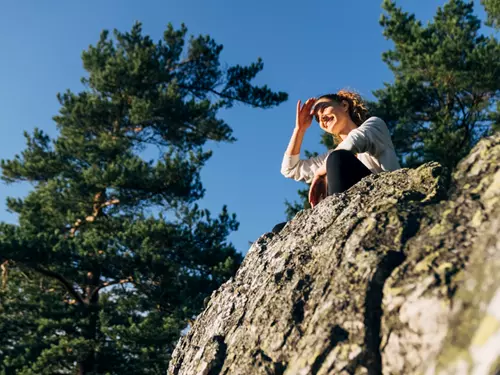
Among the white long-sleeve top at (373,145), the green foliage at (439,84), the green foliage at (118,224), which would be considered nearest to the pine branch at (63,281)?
the green foliage at (118,224)

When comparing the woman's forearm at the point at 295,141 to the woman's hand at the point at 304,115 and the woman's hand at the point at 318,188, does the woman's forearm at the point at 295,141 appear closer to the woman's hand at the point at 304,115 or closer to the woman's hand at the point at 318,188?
the woman's hand at the point at 304,115

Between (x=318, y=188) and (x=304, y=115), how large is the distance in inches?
20.9

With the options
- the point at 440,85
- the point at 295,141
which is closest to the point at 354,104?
the point at 295,141

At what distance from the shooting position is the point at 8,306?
443 inches

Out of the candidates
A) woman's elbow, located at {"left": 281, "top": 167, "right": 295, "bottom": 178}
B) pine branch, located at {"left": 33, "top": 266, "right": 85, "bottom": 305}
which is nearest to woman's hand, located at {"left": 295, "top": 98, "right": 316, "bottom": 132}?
woman's elbow, located at {"left": 281, "top": 167, "right": 295, "bottom": 178}

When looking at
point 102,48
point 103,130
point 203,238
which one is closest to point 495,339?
point 203,238

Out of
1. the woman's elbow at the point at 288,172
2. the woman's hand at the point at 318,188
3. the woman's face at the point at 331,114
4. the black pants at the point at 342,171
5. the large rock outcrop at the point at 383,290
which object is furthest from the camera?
the woman's elbow at the point at 288,172

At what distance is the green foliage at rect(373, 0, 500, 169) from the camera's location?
10.7 metres

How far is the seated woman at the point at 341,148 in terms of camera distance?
2500mm

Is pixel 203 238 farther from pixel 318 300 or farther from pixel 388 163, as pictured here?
pixel 318 300

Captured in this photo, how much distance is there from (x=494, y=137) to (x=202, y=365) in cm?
126

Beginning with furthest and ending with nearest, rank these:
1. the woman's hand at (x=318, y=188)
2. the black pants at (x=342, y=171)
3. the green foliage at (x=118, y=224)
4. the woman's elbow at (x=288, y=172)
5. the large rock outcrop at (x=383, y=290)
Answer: the green foliage at (x=118, y=224)
the woman's elbow at (x=288, y=172)
the woman's hand at (x=318, y=188)
the black pants at (x=342, y=171)
the large rock outcrop at (x=383, y=290)

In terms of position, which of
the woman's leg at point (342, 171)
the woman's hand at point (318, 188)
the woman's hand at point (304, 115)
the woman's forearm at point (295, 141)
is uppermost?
the woman's hand at point (304, 115)

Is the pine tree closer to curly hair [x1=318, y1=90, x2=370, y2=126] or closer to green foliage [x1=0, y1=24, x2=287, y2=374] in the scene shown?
green foliage [x1=0, y1=24, x2=287, y2=374]
